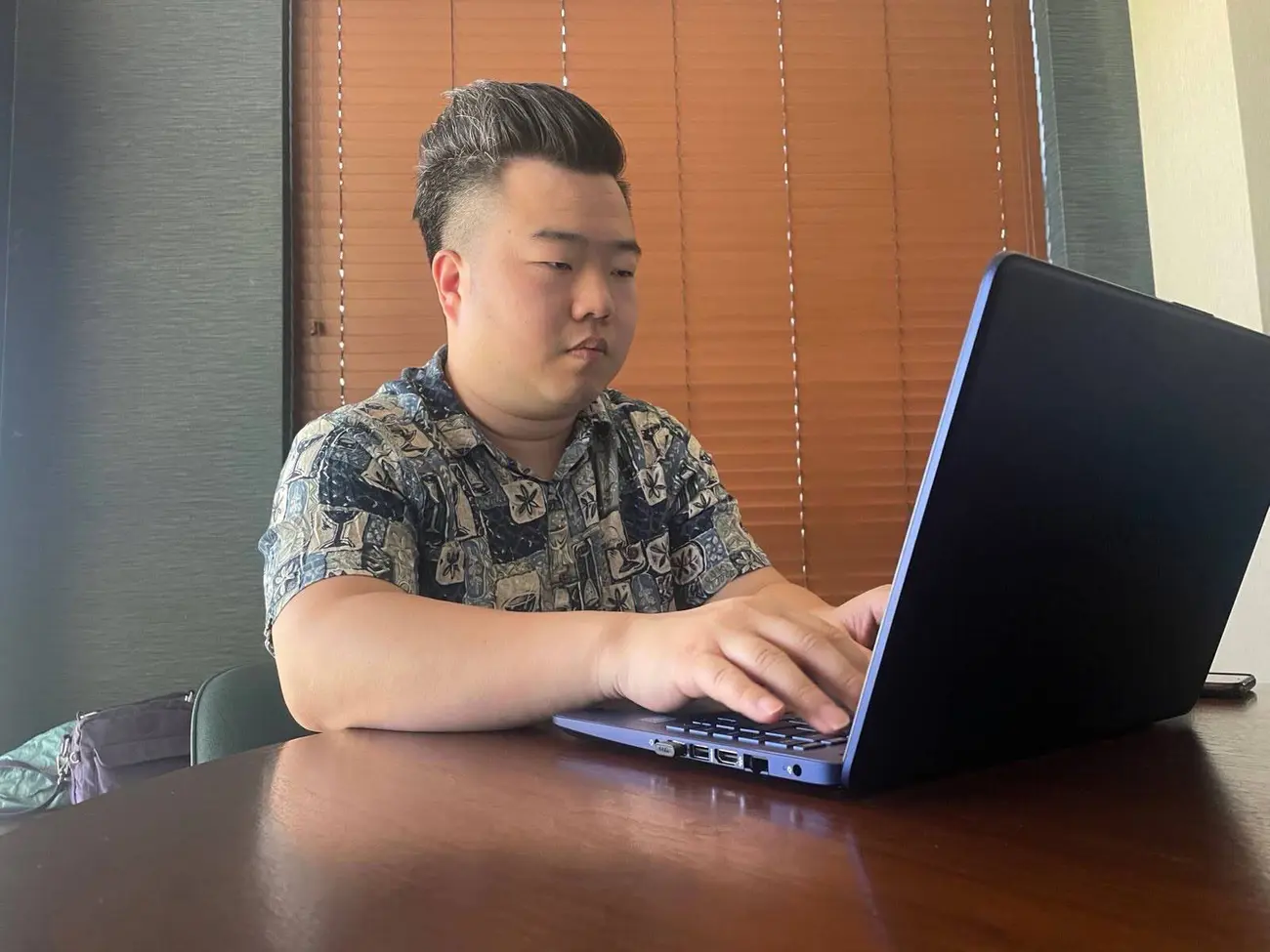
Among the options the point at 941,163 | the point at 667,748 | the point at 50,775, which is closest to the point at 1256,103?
the point at 941,163

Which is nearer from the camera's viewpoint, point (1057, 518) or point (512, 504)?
point (1057, 518)

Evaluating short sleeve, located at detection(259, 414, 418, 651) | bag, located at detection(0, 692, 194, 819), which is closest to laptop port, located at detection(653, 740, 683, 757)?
short sleeve, located at detection(259, 414, 418, 651)

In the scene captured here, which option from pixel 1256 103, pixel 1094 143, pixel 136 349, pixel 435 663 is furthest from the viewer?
pixel 1094 143

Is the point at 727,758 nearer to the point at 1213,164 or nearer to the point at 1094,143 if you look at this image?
the point at 1213,164

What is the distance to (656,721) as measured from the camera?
596 millimetres

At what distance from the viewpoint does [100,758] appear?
5.04 feet

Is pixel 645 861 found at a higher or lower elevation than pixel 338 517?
lower

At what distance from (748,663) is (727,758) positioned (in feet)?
0.19

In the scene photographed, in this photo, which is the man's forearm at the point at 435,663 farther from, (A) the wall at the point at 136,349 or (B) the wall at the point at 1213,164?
(B) the wall at the point at 1213,164

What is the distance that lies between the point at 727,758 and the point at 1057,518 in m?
0.21

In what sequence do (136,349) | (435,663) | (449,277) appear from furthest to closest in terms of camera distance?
(136,349) → (449,277) → (435,663)

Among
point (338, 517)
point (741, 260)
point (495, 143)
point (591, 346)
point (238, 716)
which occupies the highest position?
point (741, 260)

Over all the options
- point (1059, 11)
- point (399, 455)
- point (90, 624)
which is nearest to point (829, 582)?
point (399, 455)

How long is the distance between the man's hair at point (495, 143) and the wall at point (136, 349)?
87 centimetres
